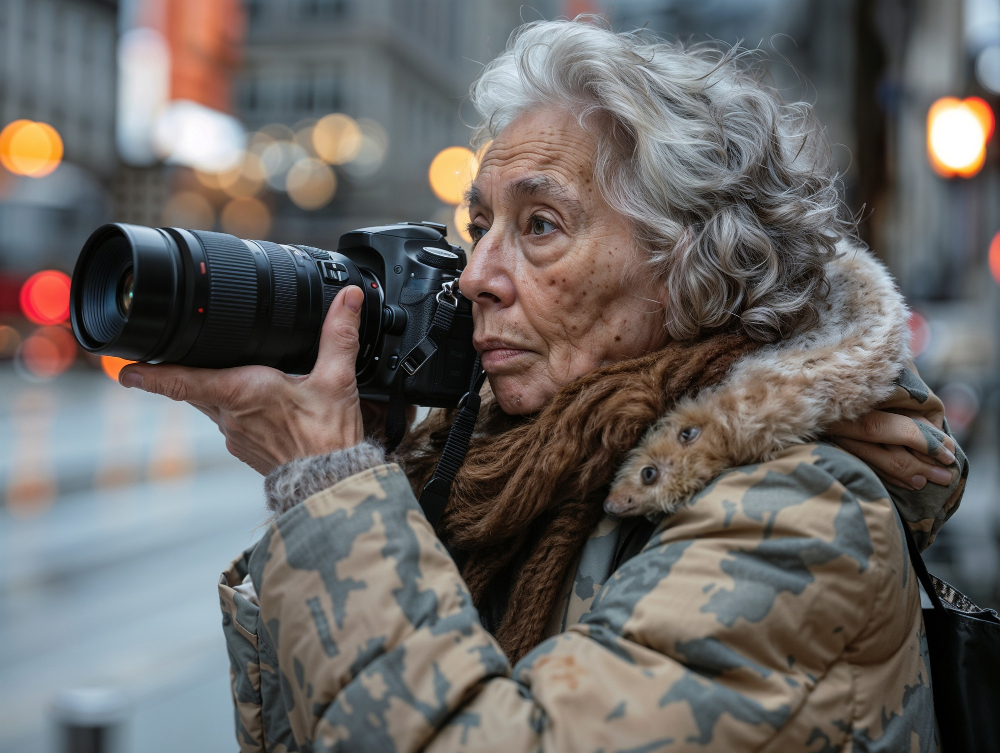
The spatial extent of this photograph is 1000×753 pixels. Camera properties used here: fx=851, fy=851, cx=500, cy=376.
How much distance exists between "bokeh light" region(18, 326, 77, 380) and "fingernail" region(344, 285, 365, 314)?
18.6 metres

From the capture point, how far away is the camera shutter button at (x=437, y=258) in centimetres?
154

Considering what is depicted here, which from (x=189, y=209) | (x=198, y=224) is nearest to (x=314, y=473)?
(x=198, y=224)

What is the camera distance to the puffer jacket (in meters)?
0.92

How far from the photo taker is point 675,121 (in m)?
1.34

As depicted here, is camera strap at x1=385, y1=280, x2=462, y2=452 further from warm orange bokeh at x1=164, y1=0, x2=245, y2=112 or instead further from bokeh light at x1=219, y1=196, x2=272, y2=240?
bokeh light at x1=219, y1=196, x2=272, y2=240

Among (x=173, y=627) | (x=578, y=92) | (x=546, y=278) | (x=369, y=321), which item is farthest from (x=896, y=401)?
(x=173, y=627)

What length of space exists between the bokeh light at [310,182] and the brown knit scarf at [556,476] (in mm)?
27335

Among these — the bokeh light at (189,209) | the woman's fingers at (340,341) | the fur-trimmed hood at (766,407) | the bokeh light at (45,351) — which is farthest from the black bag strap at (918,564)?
the bokeh light at (189,209)

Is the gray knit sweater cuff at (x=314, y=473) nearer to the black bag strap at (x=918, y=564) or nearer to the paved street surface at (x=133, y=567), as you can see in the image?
the paved street surface at (x=133, y=567)

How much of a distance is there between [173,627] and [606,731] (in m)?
4.27

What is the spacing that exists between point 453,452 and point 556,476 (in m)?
0.26

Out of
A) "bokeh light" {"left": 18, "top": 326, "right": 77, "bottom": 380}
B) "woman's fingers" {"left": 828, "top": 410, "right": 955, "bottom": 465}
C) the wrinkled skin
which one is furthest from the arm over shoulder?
"bokeh light" {"left": 18, "top": 326, "right": 77, "bottom": 380}

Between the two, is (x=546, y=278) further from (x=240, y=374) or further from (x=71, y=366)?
(x=71, y=366)

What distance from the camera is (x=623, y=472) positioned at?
3.84 feet
